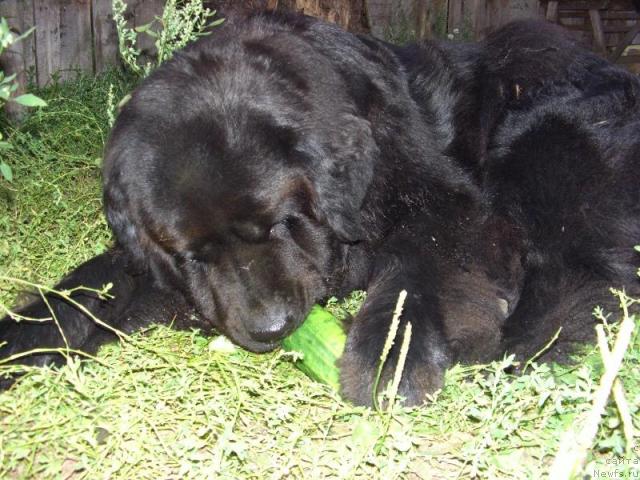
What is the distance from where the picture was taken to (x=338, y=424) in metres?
2.43

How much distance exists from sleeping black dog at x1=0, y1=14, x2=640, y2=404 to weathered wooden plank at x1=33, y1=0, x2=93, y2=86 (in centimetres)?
338

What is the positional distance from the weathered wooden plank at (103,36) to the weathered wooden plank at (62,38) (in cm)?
5

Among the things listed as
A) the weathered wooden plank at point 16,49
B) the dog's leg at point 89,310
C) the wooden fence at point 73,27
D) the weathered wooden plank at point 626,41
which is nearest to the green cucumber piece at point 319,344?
the dog's leg at point 89,310

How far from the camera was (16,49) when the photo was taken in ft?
18.2

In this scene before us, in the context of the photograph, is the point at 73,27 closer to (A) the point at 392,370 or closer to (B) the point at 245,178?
(B) the point at 245,178

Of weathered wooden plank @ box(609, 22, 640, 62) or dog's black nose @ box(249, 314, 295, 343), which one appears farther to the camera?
weathered wooden plank @ box(609, 22, 640, 62)

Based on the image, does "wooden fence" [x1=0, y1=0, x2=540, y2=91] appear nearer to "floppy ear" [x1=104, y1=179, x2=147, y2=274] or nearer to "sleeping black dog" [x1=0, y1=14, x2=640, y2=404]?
"sleeping black dog" [x1=0, y1=14, x2=640, y2=404]

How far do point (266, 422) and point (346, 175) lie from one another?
42.8 inches

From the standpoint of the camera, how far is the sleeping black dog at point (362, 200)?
8.73 feet

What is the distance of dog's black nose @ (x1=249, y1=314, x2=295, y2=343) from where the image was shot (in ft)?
8.54

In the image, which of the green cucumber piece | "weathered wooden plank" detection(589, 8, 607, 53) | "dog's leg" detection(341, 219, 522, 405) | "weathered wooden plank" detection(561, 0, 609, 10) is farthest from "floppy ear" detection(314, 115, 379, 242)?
"weathered wooden plank" detection(561, 0, 609, 10)

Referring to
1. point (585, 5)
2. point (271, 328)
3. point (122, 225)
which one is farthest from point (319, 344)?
point (585, 5)

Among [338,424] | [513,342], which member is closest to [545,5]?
[513,342]

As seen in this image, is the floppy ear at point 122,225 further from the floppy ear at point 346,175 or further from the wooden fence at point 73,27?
the wooden fence at point 73,27
